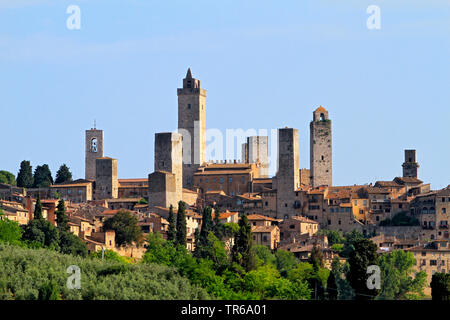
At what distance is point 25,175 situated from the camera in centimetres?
9894

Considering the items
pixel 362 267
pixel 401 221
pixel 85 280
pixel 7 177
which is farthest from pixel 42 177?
pixel 85 280

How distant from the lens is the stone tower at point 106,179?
95250mm

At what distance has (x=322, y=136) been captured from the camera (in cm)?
9738

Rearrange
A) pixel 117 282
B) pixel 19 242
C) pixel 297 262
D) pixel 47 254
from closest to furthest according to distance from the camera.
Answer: pixel 117 282 < pixel 47 254 < pixel 19 242 < pixel 297 262

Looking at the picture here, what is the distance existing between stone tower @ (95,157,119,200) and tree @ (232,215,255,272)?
109ft

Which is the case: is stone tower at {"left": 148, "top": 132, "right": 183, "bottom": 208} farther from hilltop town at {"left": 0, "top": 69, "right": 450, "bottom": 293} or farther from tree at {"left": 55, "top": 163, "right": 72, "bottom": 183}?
tree at {"left": 55, "top": 163, "right": 72, "bottom": 183}

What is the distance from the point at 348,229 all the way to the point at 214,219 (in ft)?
37.0

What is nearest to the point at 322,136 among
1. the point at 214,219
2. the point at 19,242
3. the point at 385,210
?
the point at 385,210

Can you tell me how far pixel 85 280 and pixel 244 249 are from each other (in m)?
14.7

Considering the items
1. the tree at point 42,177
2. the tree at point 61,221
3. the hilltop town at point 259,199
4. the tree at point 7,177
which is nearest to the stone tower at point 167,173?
the hilltop town at point 259,199

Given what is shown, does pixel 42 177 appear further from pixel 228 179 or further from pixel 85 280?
pixel 85 280

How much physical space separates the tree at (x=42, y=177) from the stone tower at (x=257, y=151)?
16599 mm
